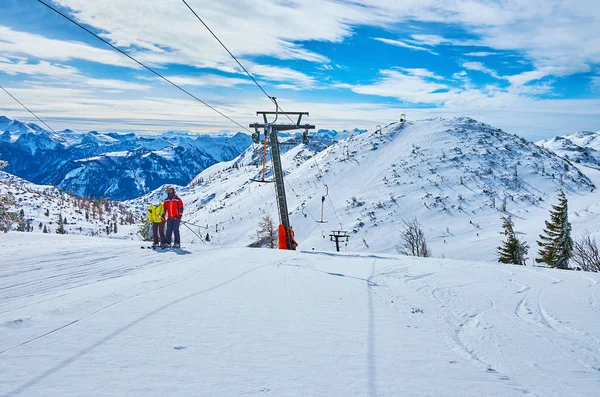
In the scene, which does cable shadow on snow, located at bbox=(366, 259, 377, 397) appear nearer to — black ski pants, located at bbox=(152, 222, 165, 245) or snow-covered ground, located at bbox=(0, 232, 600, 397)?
snow-covered ground, located at bbox=(0, 232, 600, 397)

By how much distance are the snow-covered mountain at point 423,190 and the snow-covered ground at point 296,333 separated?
31.1 metres

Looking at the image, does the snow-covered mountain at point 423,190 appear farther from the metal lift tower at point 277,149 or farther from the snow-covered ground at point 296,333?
the snow-covered ground at point 296,333

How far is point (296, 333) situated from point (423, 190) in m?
62.5

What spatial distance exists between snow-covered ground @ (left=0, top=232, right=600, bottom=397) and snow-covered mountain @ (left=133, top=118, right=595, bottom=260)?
3111cm

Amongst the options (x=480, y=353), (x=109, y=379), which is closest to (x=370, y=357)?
(x=480, y=353)

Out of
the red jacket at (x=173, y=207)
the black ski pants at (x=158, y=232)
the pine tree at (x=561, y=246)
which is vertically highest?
the red jacket at (x=173, y=207)

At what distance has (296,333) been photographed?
507 cm

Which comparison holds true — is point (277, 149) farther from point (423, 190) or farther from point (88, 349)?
point (423, 190)

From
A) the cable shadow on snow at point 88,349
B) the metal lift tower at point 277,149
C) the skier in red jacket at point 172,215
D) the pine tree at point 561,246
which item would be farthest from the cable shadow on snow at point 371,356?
the pine tree at point 561,246

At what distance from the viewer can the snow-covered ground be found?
3600 millimetres

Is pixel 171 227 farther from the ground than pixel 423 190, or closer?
closer

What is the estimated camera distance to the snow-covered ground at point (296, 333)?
142 inches

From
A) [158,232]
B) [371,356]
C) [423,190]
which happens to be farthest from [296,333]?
[423,190]

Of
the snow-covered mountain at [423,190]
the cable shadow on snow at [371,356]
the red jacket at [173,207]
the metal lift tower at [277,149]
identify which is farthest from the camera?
the snow-covered mountain at [423,190]
